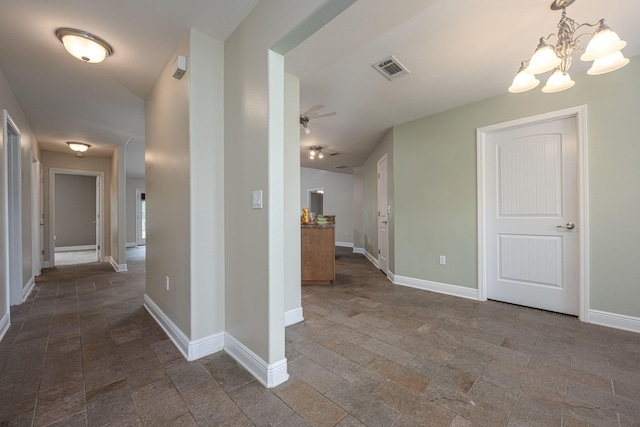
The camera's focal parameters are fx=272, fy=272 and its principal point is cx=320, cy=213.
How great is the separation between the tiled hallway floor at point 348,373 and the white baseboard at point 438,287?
0.48 metres

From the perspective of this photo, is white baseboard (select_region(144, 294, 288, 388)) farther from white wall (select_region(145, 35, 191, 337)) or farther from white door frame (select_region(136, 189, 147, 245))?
white door frame (select_region(136, 189, 147, 245))

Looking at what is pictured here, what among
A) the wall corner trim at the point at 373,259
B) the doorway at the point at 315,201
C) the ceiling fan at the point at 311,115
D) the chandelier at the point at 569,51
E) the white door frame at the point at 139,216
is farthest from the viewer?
the doorway at the point at 315,201

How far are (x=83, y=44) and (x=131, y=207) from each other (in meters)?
8.87

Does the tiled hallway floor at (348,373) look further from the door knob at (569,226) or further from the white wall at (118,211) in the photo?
the white wall at (118,211)

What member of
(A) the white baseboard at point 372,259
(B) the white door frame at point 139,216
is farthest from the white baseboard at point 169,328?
(B) the white door frame at point 139,216

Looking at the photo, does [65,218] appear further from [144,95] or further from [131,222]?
[144,95]

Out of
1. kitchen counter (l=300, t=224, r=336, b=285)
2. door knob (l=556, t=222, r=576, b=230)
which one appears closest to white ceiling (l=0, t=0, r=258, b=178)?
kitchen counter (l=300, t=224, r=336, b=285)

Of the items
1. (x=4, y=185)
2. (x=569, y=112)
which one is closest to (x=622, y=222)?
(x=569, y=112)

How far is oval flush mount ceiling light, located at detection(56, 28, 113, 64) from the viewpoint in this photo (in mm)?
1969

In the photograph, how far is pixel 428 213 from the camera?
374cm

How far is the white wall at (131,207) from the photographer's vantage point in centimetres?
935

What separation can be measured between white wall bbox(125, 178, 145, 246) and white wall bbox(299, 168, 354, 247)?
626 centimetres

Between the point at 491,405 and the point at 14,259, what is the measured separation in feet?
15.8


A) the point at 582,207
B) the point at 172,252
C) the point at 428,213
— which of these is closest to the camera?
the point at 172,252
